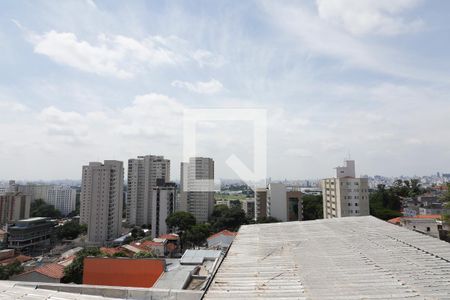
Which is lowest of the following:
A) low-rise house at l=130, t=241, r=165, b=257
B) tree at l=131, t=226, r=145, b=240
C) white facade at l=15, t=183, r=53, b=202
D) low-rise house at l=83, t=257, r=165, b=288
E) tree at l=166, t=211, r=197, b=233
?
tree at l=131, t=226, r=145, b=240

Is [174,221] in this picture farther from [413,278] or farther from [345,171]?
[413,278]

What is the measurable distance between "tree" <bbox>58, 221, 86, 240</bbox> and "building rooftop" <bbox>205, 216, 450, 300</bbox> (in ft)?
64.8

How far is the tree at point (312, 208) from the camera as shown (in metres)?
17.2

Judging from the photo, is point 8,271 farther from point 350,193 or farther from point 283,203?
point 283,203

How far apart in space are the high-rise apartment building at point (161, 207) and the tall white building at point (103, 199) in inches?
122

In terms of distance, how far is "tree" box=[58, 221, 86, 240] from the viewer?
1936 cm

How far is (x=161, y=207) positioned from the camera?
1836cm

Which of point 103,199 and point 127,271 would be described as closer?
point 127,271

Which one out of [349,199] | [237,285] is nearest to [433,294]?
[237,285]

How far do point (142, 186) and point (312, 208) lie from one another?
13649 millimetres

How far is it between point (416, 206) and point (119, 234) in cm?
1887

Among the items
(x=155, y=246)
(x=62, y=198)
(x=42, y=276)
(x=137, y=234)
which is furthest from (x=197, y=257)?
(x=62, y=198)

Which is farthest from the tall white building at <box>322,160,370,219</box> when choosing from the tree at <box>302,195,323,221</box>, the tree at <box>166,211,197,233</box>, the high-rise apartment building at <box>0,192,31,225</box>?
the high-rise apartment building at <box>0,192,31,225</box>

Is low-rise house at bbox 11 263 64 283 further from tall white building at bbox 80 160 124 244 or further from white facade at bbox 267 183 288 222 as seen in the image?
white facade at bbox 267 183 288 222
